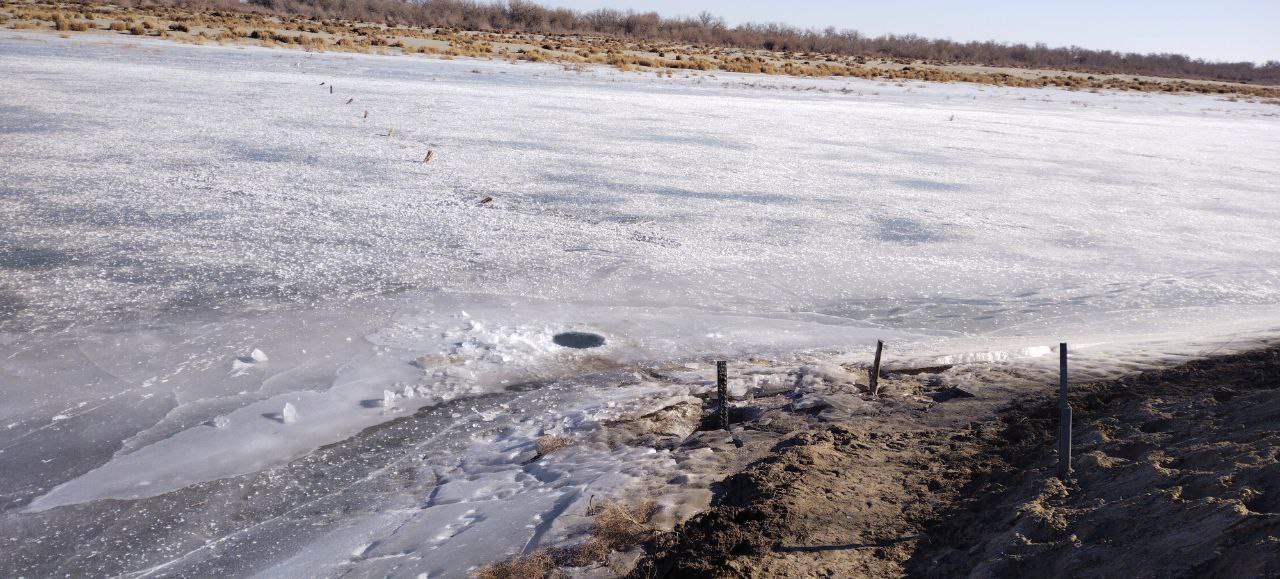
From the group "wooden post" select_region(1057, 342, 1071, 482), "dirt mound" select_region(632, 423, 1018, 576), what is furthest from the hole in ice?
"wooden post" select_region(1057, 342, 1071, 482)

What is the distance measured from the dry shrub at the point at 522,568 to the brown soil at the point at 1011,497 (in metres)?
0.29

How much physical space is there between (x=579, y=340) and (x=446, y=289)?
1076 millimetres

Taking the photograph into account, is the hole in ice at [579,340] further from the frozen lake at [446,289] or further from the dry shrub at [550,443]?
the dry shrub at [550,443]

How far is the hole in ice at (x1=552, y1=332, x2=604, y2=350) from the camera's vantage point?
16.0 feet

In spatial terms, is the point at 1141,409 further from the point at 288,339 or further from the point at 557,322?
the point at 288,339

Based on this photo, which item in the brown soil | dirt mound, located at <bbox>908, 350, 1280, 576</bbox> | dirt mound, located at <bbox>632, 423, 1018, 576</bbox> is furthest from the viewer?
dirt mound, located at <bbox>632, 423, 1018, 576</bbox>

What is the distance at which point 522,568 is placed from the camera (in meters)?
2.80

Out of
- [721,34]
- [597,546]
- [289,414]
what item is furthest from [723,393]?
[721,34]

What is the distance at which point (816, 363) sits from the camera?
4688mm

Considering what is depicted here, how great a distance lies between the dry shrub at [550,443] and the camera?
12.1 feet

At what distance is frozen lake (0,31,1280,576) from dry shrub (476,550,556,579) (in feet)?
0.26

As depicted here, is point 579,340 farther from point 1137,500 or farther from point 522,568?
point 1137,500

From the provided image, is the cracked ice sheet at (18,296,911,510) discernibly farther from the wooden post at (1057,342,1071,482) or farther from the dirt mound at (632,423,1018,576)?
the wooden post at (1057,342,1071,482)

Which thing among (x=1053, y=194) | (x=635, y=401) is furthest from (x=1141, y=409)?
(x=1053, y=194)
